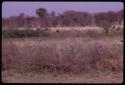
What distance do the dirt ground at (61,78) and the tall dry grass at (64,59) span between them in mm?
220

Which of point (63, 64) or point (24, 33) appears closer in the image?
point (63, 64)

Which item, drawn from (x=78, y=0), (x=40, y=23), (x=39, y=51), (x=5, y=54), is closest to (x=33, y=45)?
(x=40, y=23)

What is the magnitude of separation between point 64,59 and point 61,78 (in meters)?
0.78

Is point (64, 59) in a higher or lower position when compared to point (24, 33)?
higher

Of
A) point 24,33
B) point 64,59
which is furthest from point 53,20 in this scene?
point 64,59

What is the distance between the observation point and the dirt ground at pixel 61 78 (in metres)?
7.62

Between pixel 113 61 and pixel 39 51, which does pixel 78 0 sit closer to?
pixel 113 61

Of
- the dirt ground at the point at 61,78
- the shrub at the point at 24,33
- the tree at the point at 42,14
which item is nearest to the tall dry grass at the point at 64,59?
the dirt ground at the point at 61,78

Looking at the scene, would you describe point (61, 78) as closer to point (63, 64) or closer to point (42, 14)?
point (63, 64)

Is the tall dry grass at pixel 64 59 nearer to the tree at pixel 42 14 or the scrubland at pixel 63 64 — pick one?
the scrubland at pixel 63 64

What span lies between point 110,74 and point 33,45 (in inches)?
138

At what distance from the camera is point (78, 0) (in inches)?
254

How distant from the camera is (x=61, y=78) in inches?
309

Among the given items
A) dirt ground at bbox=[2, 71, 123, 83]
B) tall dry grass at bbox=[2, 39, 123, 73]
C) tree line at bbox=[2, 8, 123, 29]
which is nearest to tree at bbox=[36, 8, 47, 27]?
tree line at bbox=[2, 8, 123, 29]
